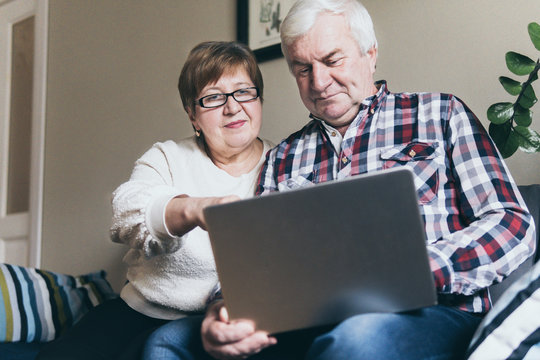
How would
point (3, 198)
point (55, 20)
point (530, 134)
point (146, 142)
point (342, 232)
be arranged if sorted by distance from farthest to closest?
point (3, 198) < point (55, 20) < point (146, 142) < point (530, 134) < point (342, 232)

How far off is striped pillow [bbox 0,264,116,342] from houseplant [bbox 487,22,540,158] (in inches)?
56.8

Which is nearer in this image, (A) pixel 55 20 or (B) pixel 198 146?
(B) pixel 198 146

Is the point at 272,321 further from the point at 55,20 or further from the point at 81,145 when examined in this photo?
the point at 55,20

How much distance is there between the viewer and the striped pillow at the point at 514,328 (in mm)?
804

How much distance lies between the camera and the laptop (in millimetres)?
750

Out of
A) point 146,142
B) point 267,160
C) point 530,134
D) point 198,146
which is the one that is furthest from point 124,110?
point 530,134

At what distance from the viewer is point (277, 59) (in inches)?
75.7

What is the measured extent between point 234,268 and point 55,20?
270 cm

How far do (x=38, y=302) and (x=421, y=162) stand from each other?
4.36ft

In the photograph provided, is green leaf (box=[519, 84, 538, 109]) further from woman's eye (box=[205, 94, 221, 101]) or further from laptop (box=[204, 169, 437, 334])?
woman's eye (box=[205, 94, 221, 101])

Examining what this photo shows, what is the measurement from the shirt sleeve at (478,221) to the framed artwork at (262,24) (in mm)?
900

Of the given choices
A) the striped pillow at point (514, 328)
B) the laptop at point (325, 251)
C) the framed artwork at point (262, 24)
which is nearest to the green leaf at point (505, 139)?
the striped pillow at point (514, 328)

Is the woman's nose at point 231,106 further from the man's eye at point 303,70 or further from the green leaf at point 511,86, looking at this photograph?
the green leaf at point 511,86

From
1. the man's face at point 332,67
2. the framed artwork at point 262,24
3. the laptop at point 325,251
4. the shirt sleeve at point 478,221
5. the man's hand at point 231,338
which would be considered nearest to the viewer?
the laptop at point 325,251
